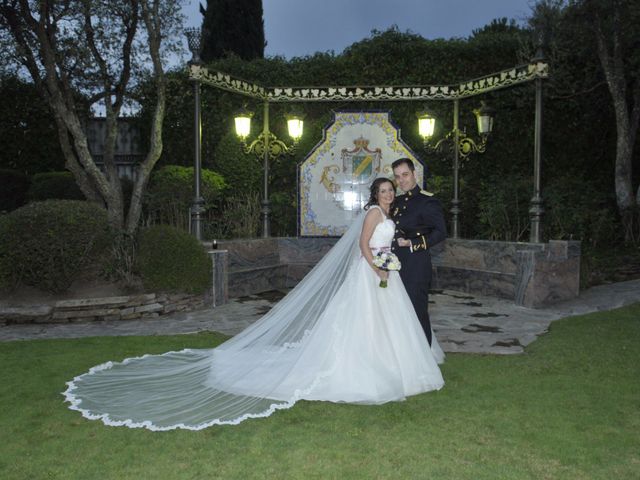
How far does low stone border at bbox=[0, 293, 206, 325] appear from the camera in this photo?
27.0 feet

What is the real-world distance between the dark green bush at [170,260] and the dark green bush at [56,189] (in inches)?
261

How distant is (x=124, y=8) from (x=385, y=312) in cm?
957

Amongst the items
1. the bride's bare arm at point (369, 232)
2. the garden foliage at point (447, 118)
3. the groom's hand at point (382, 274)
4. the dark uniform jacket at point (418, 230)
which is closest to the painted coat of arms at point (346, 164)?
the garden foliage at point (447, 118)

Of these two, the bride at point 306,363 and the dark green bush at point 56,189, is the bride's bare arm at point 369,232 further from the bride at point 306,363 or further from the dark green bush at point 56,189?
the dark green bush at point 56,189

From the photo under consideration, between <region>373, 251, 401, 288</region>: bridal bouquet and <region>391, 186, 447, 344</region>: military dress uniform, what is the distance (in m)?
0.45

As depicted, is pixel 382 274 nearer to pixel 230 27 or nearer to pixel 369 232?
pixel 369 232

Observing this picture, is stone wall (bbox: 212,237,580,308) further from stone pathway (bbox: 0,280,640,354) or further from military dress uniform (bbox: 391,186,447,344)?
military dress uniform (bbox: 391,186,447,344)

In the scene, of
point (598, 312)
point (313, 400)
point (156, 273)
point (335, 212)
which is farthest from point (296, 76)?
point (313, 400)

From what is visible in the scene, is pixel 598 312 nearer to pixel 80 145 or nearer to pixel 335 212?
pixel 335 212

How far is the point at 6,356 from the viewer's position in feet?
20.9

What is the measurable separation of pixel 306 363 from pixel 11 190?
1330 cm

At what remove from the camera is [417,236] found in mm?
5859

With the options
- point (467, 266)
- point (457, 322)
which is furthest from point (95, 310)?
point (467, 266)

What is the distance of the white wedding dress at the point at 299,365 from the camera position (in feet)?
15.5
